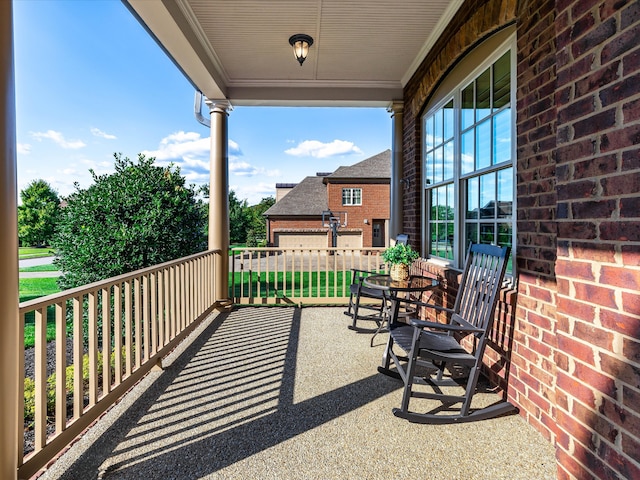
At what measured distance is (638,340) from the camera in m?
1.07

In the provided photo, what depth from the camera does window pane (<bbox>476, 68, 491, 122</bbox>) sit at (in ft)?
9.34

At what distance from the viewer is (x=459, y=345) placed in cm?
240

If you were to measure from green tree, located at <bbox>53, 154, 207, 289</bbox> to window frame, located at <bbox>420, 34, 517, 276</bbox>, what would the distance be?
3104 mm

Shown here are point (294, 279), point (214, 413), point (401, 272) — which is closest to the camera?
point (214, 413)

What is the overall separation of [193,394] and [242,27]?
3.35 meters

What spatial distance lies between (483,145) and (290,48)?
7.74ft

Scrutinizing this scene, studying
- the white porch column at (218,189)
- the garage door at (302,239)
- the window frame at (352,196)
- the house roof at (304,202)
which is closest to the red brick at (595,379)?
the white porch column at (218,189)

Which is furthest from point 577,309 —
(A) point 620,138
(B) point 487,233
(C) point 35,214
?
(C) point 35,214

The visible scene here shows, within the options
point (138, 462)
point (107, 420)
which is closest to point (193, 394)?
point (107, 420)

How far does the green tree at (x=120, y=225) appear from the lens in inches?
158

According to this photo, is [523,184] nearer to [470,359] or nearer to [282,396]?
[470,359]

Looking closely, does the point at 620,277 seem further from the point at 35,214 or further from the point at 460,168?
the point at 35,214

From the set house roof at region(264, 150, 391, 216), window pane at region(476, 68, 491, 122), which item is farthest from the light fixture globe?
house roof at region(264, 150, 391, 216)

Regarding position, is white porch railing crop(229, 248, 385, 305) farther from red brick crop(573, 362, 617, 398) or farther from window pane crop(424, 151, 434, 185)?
red brick crop(573, 362, 617, 398)
